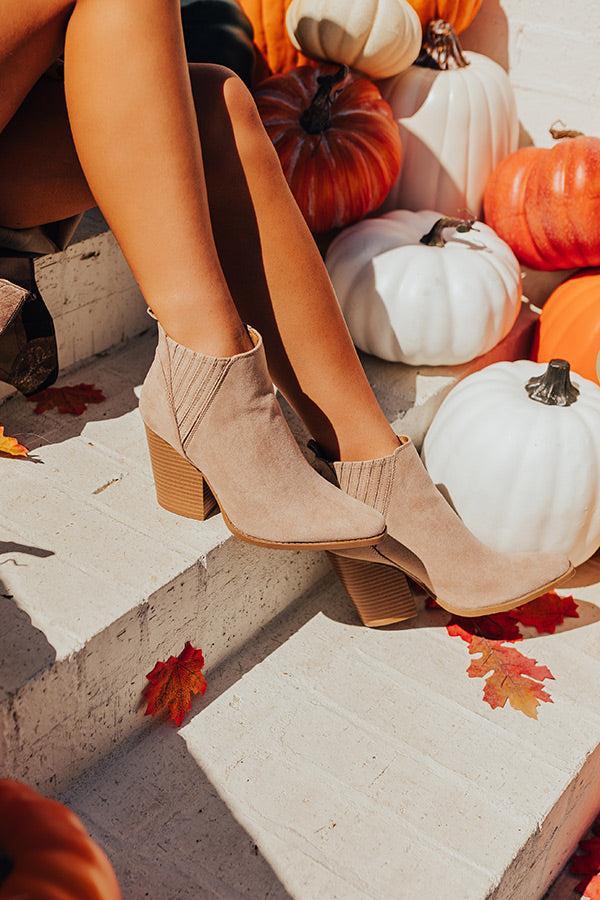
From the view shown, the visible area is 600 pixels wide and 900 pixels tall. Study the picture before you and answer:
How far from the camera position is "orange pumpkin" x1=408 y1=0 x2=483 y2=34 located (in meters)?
2.57

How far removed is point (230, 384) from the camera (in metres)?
1.47

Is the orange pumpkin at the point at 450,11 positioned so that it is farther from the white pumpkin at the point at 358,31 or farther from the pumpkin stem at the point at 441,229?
the pumpkin stem at the point at 441,229

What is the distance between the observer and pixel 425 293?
218 centimetres

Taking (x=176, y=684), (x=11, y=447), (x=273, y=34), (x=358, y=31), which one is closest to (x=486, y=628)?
(x=176, y=684)

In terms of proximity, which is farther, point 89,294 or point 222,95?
point 89,294

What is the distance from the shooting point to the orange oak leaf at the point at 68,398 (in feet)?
6.50

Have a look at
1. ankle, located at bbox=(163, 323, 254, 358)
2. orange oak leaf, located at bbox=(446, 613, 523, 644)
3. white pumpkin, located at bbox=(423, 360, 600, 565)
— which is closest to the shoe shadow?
orange oak leaf, located at bbox=(446, 613, 523, 644)

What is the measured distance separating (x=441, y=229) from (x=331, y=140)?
348mm

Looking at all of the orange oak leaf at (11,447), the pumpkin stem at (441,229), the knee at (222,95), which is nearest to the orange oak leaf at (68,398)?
the orange oak leaf at (11,447)

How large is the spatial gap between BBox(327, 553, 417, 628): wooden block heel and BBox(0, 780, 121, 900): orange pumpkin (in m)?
0.97

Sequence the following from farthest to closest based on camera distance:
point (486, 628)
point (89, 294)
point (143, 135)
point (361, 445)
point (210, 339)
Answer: point (89, 294), point (486, 628), point (361, 445), point (210, 339), point (143, 135)

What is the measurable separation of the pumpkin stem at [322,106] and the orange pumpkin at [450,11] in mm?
343

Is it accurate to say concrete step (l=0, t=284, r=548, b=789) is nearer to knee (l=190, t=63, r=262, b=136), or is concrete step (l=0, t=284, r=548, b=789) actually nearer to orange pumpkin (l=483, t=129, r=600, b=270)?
knee (l=190, t=63, r=262, b=136)

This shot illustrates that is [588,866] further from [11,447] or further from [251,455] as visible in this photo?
[11,447]
